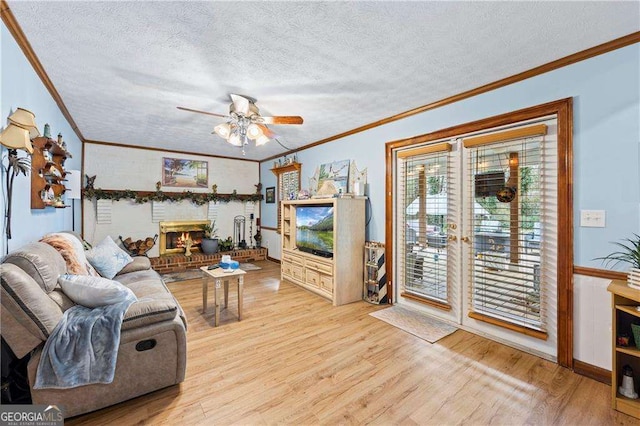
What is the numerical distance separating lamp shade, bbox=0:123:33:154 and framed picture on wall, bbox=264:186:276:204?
15.5 feet

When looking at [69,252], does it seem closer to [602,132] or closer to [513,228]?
[513,228]

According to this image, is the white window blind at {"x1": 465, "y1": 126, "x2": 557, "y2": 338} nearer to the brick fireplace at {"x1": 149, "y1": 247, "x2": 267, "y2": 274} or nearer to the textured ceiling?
the textured ceiling

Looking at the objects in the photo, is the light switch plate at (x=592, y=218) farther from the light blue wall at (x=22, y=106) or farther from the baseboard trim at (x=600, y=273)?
the light blue wall at (x=22, y=106)

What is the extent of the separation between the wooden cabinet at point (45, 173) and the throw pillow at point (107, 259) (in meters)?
0.64

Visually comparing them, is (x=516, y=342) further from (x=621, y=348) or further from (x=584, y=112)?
(x=584, y=112)

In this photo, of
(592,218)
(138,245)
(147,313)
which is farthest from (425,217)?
(138,245)

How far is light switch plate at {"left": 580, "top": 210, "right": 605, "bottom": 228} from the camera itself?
2.09 m

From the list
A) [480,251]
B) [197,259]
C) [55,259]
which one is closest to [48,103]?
[55,259]

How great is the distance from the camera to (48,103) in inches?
110

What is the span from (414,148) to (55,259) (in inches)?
143

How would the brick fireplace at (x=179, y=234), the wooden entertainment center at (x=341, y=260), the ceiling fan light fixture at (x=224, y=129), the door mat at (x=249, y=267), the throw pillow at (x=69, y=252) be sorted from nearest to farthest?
the throw pillow at (x=69, y=252) → the ceiling fan light fixture at (x=224, y=129) → the wooden entertainment center at (x=341, y=260) → the door mat at (x=249, y=267) → the brick fireplace at (x=179, y=234)

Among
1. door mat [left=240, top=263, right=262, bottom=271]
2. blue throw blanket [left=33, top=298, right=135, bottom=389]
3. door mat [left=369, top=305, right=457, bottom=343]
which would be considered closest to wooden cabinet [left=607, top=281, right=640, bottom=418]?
door mat [left=369, top=305, right=457, bottom=343]

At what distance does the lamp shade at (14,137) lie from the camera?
1.76 m

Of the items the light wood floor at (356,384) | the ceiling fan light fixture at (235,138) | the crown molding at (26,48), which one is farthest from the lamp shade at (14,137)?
the light wood floor at (356,384)
